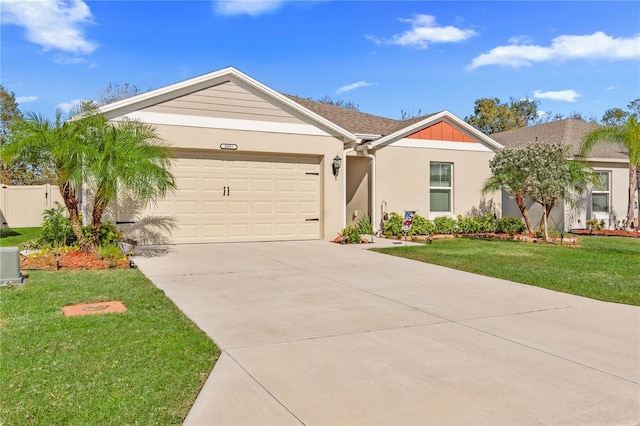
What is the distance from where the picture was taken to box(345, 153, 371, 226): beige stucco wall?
15.2 meters

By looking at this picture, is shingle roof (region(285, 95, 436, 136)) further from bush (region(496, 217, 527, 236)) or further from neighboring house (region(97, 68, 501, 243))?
bush (region(496, 217, 527, 236))

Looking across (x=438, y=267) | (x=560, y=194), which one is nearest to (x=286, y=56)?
(x=560, y=194)

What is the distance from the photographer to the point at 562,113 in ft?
153

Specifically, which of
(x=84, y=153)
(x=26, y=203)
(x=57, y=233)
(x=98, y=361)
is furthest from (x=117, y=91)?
(x=98, y=361)

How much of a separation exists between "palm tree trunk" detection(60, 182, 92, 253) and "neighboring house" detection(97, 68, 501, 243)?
2055 mm

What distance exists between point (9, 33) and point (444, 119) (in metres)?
12.4

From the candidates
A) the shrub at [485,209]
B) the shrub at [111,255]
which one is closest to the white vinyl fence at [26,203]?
the shrub at [111,255]

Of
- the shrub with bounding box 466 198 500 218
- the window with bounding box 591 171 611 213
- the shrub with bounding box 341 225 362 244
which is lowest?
the shrub with bounding box 341 225 362 244

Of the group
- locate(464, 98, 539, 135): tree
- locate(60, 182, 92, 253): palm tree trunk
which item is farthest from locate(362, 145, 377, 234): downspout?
locate(464, 98, 539, 135): tree

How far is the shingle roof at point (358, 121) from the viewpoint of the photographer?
15.5 m

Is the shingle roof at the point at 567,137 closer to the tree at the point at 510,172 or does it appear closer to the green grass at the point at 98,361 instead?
the tree at the point at 510,172

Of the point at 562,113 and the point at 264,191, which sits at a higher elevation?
the point at 562,113

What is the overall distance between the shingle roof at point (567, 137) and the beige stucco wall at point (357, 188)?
7.28 metres

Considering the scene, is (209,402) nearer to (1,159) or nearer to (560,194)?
(1,159)
